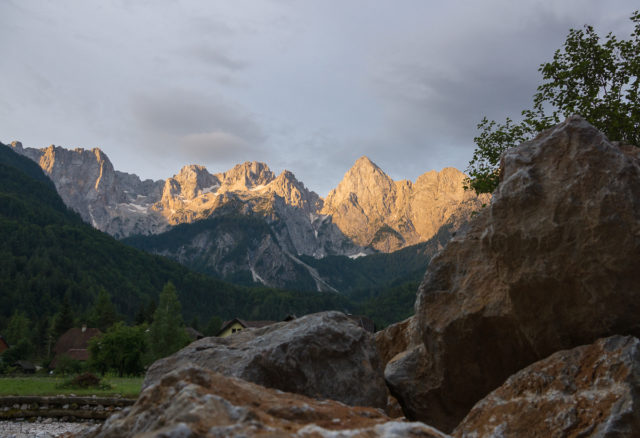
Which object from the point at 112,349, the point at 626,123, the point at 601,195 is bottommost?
the point at 112,349

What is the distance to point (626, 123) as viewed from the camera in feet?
75.3

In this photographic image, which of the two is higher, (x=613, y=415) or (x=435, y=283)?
(x=435, y=283)

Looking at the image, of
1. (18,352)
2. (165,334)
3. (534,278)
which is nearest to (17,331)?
(18,352)

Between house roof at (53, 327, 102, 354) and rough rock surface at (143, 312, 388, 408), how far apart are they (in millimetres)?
98402

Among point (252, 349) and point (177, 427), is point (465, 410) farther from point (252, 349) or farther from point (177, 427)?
point (177, 427)

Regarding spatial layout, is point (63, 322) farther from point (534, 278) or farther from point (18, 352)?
point (534, 278)

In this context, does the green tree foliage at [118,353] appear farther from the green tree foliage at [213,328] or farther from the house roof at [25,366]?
the green tree foliage at [213,328]

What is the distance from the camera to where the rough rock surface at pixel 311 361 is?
28.6 ft

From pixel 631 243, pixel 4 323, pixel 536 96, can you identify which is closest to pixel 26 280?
pixel 4 323

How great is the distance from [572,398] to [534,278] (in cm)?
211

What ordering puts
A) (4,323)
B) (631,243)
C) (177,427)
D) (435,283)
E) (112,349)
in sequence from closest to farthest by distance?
1. (177,427)
2. (631,243)
3. (435,283)
4. (112,349)
5. (4,323)

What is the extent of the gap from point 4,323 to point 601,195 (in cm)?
16958

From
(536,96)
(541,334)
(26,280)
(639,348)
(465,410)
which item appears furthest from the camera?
Result: (26,280)

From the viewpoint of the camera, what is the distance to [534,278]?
334 inches
